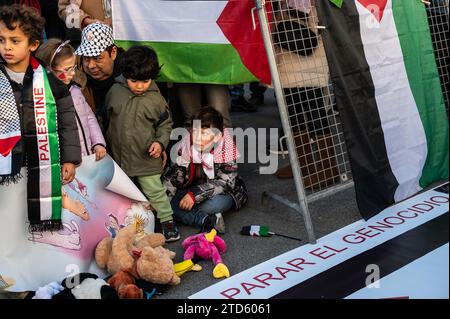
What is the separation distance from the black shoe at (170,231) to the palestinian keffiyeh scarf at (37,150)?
2.78 feet

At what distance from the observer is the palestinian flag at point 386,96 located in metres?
3.09

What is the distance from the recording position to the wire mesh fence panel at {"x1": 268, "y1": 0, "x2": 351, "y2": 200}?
3.32 meters

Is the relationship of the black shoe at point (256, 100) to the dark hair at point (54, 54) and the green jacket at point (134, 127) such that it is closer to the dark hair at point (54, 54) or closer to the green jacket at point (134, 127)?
the green jacket at point (134, 127)

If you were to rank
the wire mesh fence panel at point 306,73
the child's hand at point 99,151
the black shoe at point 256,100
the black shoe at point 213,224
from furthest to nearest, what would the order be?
1. the black shoe at point 256,100
2. the black shoe at point 213,224
3. the wire mesh fence panel at point 306,73
4. the child's hand at point 99,151

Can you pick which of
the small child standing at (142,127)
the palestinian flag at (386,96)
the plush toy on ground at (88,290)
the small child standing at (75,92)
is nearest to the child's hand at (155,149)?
the small child standing at (142,127)

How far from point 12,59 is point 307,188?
225 centimetres

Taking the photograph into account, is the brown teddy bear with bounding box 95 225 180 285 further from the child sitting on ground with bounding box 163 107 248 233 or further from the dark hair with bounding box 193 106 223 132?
the dark hair with bounding box 193 106 223 132

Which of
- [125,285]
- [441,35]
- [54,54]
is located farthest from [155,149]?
[441,35]

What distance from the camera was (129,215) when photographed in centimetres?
313

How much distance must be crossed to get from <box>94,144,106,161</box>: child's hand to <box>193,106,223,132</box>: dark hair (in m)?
0.73

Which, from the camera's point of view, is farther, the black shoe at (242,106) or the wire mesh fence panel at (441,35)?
the black shoe at (242,106)

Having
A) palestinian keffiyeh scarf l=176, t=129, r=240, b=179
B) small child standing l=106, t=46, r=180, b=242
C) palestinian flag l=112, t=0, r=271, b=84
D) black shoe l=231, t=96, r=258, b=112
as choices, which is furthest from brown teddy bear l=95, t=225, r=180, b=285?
black shoe l=231, t=96, r=258, b=112

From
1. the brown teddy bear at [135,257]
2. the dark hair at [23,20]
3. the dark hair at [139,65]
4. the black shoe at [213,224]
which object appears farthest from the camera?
the black shoe at [213,224]
